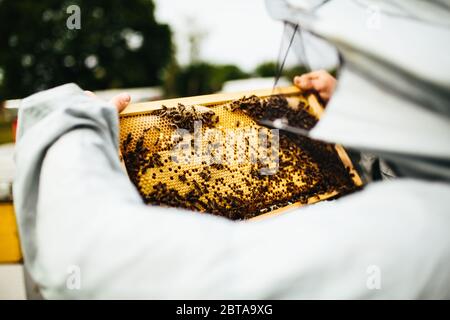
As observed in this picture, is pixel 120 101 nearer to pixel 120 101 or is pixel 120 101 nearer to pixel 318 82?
pixel 120 101

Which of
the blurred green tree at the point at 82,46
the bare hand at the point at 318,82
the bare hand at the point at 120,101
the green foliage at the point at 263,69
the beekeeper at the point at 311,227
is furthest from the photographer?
the green foliage at the point at 263,69

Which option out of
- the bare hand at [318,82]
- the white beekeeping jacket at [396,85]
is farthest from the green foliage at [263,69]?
the white beekeeping jacket at [396,85]

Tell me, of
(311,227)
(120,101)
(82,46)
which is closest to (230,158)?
(120,101)

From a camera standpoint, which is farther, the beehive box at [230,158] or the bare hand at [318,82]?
the bare hand at [318,82]

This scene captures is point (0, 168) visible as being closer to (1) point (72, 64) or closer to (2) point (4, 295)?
(2) point (4, 295)

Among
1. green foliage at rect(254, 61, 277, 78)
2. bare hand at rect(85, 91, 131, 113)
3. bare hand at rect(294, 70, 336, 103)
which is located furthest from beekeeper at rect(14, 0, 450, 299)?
green foliage at rect(254, 61, 277, 78)

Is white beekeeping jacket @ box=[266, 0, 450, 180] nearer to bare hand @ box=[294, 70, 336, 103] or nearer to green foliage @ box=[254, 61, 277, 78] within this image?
bare hand @ box=[294, 70, 336, 103]

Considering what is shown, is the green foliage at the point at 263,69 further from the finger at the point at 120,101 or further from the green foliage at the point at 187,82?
the finger at the point at 120,101

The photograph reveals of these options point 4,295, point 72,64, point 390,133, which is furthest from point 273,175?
point 72,64
